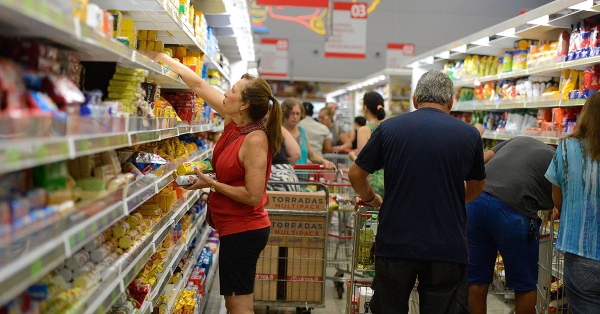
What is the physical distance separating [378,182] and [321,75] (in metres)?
13.3

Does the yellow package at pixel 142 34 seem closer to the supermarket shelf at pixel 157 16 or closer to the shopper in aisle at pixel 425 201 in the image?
the supermarket shelf at pixel 157 16

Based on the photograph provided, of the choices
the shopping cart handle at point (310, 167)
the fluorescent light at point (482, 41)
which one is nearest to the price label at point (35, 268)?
the shopping cart handle at point (310, 167)

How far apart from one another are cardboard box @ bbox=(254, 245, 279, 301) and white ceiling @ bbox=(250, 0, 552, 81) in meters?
14.1

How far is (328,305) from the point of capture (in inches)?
214

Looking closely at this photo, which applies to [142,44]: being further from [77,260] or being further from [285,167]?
[285,167]

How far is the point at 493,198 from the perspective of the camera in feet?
12.8

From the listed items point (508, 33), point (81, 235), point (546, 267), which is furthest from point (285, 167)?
point (81, 235)

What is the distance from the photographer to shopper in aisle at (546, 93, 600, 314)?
119 inches

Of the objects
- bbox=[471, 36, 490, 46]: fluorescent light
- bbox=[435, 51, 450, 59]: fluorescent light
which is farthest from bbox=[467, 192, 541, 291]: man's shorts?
bbox=[435, 51, 450, 59]: fluorescent light

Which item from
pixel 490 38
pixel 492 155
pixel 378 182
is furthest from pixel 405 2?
pixel 492 155

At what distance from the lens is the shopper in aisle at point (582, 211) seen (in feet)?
9.95

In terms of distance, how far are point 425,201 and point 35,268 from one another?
1.86m

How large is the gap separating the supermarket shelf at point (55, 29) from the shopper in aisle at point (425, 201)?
4.02 ft

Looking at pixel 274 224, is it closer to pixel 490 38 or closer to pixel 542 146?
pixel 542 146
